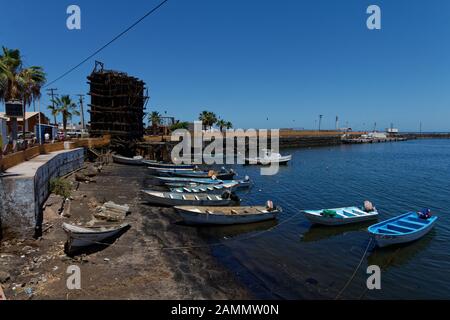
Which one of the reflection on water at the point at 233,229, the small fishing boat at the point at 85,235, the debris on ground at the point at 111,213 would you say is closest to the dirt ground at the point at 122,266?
the small fishing boat at the point at 85,235

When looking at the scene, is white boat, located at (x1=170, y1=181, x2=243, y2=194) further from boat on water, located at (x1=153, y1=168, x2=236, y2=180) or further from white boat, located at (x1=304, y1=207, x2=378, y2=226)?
white boat, located at (x1=304, y1=207, x2=378, y2=226)

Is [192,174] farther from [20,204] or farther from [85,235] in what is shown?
[20,204]

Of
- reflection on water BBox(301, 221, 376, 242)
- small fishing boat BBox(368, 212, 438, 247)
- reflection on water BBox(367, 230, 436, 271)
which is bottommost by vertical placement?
reflection on water BBox(367, 230, 436, 271)

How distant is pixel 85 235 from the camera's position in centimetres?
1773

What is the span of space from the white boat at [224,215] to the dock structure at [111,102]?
4345 cm

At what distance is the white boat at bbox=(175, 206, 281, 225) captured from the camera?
24.6 m

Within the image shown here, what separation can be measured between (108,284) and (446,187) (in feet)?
157

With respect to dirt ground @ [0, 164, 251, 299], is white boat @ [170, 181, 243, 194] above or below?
above

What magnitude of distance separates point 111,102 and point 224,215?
157ft

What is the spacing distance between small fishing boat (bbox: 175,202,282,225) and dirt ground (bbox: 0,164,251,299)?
3.47 ft

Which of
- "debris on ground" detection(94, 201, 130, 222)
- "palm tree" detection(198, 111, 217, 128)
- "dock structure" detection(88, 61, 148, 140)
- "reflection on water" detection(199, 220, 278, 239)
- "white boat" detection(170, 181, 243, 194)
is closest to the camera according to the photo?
"debris on ground" detection(94, 201, 130, 222)

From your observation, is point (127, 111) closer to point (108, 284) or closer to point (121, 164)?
point (121, 164)

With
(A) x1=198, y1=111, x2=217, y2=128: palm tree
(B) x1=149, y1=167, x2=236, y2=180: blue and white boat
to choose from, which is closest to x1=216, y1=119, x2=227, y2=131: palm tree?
(A) x1=198, y1=111, x2=217, y2=128: palm tree

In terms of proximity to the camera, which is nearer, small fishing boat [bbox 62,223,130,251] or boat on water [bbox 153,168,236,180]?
small fishing boat [bbox 62,223,130,251]
